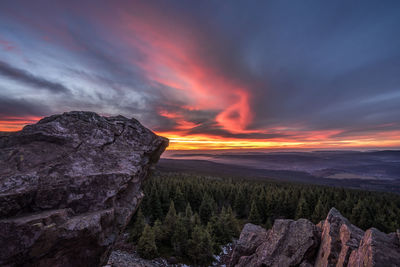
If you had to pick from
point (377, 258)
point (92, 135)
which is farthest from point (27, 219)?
point (377, 258)

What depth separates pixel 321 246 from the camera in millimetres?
13203

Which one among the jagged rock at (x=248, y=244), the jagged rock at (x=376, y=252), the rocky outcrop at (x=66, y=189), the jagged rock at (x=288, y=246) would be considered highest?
the rocky outcrop at (x=66, y=189)

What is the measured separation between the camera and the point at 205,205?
55281 mm

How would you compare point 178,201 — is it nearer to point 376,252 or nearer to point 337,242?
point 337,242

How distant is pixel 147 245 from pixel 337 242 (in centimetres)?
2910

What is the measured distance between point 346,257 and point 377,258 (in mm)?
2229

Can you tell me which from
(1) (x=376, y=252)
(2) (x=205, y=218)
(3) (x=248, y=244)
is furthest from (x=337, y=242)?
(2) (x=205, y=218)

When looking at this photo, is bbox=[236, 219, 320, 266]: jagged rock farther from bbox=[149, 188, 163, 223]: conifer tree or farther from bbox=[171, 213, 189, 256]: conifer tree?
bbox=[149, 188, 163, 223]: conifer tree

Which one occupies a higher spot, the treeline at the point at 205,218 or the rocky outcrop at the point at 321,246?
the rocky outcrop at the point at 321,246

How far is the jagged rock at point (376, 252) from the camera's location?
8.48m

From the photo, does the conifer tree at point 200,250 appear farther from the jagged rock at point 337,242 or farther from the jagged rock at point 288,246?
the jagged rock at point 337,242

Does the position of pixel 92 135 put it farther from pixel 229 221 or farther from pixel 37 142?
pixel 229 221

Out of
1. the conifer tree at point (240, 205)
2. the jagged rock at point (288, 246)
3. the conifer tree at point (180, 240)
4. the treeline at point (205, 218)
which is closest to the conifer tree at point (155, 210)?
the treeline at point (205, 218)

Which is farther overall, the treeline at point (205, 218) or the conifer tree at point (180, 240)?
the conifer tree at point (180, 240)
